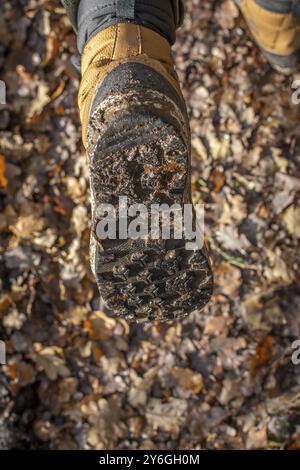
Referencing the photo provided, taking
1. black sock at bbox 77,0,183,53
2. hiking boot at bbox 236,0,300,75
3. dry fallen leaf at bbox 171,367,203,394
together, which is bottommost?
dry fallen leaf at bbox 171,367,203,394

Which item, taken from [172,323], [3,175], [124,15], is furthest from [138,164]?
[3,175]

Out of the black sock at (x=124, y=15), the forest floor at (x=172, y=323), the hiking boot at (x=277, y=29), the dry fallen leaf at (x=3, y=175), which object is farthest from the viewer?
the dry fallen leaf at (x=3, y=175)

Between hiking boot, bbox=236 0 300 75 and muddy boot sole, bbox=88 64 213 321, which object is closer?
muddy boot sole, bbox=88 64 213 321

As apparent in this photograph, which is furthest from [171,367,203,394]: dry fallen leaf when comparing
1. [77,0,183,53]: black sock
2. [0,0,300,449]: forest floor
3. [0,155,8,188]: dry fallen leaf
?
[77,0,183,53]: black sock

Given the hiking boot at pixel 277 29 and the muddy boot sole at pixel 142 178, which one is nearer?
the muddy boot sole at pixel 142 178

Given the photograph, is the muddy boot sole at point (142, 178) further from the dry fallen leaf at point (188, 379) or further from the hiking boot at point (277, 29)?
the hiking boot at point (277, 29)

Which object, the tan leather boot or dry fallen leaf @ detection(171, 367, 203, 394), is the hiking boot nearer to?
the tan leather boot

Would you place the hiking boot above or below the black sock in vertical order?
above

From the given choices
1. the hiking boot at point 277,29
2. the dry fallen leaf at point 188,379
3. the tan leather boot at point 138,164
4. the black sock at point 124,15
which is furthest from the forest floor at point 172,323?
the black sock at point 124,15
